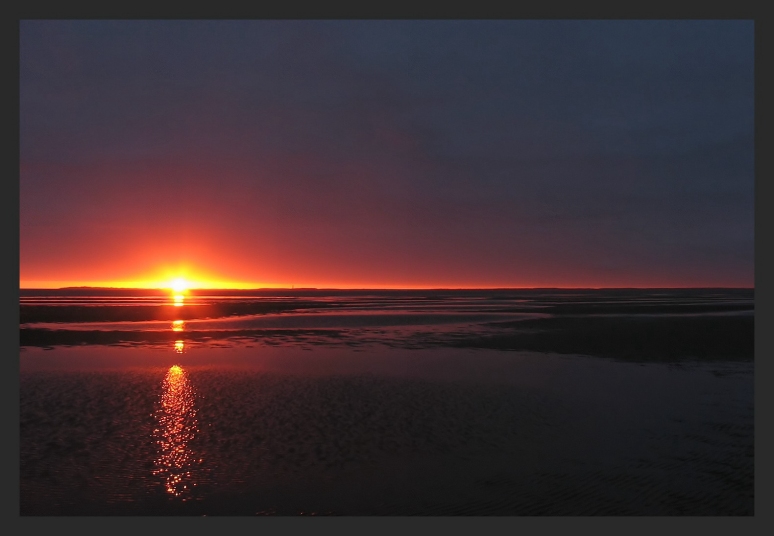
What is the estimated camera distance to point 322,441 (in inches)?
501

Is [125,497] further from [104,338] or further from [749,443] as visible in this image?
[104,338]

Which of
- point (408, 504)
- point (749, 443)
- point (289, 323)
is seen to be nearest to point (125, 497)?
point (408, 504)

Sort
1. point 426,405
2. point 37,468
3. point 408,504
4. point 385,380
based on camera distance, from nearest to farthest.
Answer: point 408,504 < point 37,468 < point 426,405 < point 385,380

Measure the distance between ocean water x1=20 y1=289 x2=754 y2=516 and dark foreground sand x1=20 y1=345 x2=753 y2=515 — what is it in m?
0.05

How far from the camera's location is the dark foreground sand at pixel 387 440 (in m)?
9.88

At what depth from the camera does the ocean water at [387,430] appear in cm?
993

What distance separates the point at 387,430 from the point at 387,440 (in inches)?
27.7

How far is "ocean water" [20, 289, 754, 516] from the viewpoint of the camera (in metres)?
9.93

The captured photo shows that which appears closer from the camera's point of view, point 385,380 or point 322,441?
point 322,441

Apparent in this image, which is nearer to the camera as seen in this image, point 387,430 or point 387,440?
point 387,440

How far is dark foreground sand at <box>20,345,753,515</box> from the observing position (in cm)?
988

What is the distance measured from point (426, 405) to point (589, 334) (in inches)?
780

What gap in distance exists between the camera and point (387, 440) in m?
Result: 12.7

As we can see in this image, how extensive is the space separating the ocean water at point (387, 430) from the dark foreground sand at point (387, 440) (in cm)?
5
